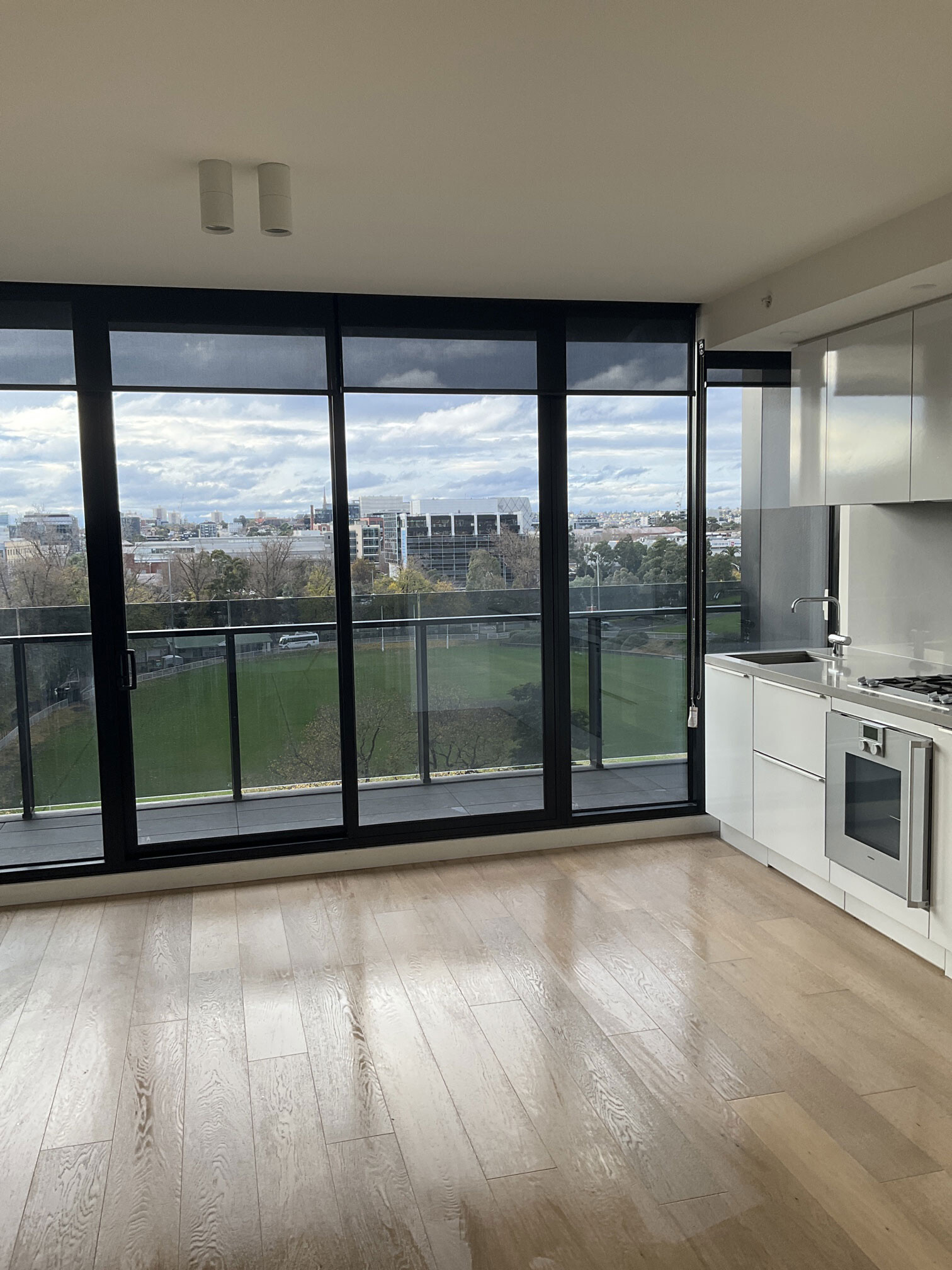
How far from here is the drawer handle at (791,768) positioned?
3889mm

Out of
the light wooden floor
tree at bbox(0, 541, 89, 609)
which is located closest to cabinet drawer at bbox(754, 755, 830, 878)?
the light wooden floor

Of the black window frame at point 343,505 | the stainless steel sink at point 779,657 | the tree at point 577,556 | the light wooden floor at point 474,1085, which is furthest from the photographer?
the tree at point 577,556

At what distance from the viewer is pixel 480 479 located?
4625 mm

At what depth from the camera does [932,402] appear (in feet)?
11.7

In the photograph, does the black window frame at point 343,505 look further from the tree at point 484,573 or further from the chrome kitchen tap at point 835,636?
the chrome kitchen tap at point 835,636

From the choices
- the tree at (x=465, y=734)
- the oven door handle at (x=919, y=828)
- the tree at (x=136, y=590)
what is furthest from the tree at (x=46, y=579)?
the oven door handle at (x=919, y=828)

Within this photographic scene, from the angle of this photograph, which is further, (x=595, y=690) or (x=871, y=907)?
(x=595, y=690)

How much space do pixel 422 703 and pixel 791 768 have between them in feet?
5.47

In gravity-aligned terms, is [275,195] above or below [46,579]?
above

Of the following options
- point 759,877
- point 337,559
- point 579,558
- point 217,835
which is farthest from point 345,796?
point 759,877

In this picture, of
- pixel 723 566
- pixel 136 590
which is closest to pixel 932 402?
pixel 723 566

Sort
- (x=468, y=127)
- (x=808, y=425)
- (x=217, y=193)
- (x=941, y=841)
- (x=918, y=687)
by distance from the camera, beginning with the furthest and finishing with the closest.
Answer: (x=808, y=425) → (x=918, y=687) → (x=941, y=841) → (x=217, y=193) → (x=468, y=127)

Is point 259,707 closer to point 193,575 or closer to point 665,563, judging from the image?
point 193,575

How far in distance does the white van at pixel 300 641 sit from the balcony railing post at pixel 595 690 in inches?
51.9
